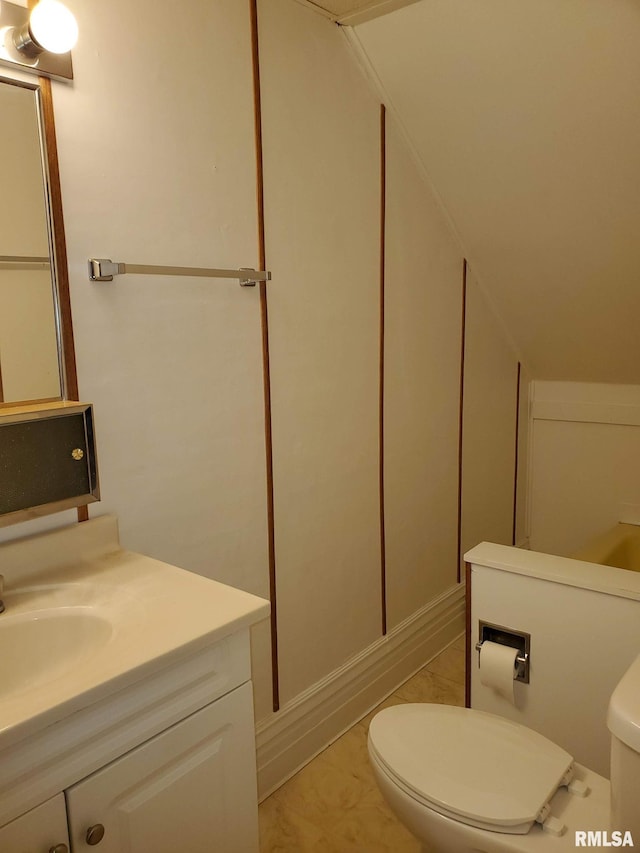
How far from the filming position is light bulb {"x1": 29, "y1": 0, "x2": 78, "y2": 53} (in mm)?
1229

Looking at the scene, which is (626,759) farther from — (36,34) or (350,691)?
(36,34)

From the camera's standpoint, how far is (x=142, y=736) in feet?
3.42

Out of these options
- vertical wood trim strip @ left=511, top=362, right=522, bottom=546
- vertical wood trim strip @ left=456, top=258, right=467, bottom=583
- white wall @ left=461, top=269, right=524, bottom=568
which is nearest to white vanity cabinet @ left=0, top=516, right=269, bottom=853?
vertical wood trim strip @ left=456, top=258, right=467, bottom=583

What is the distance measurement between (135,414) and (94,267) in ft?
1.13

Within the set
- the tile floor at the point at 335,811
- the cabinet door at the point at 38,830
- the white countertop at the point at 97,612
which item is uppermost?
the white countertop at the point at 97,612

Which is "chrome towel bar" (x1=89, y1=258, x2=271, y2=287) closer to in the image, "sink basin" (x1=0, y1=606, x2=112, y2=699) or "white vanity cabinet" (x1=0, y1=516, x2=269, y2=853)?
"white vanity cabinet" (x1=0, y1=516, x2=269, y2=853)

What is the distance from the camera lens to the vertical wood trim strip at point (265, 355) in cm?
177

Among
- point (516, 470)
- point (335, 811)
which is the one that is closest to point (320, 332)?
point (335, 811)

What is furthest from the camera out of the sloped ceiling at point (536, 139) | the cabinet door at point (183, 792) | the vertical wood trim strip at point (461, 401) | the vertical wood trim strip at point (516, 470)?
the vertical wood trim strip at point (516, 470)

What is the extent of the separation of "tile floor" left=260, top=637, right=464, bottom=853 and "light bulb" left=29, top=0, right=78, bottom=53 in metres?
1.97

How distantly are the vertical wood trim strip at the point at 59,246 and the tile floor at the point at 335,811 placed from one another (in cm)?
133

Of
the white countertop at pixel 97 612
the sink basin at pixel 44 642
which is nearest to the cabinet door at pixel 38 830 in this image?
the white countertop at pixel 97 612

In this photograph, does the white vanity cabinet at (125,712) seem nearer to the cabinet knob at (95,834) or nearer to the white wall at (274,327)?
the cabinet knob at (95,834)

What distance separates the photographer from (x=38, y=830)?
917mm
